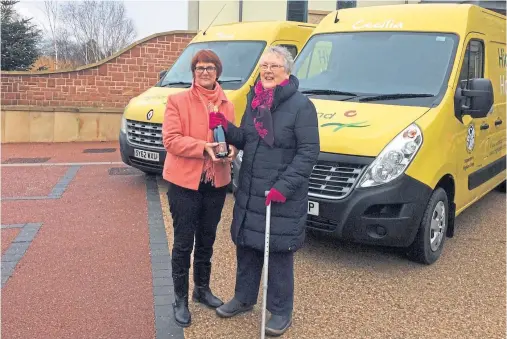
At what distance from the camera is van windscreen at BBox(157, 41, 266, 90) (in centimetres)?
790

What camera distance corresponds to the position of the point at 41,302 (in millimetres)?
4105

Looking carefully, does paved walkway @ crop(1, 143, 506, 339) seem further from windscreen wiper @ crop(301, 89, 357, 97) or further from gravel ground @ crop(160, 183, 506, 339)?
windscreen wiper @ crop(301, 89, 357, 97)

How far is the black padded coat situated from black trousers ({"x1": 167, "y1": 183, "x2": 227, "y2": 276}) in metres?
0.18

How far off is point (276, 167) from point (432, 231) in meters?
2.17

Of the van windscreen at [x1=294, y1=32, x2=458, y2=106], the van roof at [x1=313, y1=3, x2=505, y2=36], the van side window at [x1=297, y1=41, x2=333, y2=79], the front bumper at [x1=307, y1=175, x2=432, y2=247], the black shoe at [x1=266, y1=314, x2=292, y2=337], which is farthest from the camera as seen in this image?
the van side window at [x1=297, y1=41, x2=333, y2=79]

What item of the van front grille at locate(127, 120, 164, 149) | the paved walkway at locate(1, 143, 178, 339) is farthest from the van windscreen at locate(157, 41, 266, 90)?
the paved walkway at locate(1, 143, 178, 339)

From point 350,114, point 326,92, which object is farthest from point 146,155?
point 350,114

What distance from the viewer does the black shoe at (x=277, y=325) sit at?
369 cm

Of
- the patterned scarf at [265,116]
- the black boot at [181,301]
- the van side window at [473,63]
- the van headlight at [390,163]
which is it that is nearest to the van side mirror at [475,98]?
the van side window at [473,63]

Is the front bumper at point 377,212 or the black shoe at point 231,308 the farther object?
the front bumper at point 377,212

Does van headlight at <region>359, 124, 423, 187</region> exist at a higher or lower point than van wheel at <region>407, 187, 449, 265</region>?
higher

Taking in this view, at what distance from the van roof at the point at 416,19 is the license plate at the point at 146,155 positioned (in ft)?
9.24

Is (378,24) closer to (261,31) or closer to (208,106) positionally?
(261,31)

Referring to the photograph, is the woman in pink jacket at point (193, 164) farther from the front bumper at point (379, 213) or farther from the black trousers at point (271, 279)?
the front bumper at point (379, 213)
